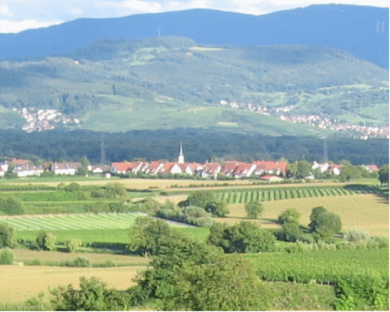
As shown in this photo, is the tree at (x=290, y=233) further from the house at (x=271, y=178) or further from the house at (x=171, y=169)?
the house at (x=171, y=169)

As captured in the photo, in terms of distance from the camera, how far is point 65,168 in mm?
54562

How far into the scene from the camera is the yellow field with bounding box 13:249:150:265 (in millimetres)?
22344

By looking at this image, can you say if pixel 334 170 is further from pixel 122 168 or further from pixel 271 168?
pixel 122 168

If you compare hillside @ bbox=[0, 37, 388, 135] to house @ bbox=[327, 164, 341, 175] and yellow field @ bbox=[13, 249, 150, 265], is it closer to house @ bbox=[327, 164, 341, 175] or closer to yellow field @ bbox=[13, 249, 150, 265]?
house @ bbox=[327, 164, 341, 175]

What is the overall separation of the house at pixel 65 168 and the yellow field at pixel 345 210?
18510mm

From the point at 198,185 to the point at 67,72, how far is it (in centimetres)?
9144

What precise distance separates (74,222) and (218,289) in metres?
18.2

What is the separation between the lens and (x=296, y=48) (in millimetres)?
161875

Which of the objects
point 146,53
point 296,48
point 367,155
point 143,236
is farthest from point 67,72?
point 143,236

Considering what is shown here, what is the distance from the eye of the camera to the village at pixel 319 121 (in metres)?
91.6

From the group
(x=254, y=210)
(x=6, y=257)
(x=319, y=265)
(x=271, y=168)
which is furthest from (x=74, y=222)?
(x=271, y=168)

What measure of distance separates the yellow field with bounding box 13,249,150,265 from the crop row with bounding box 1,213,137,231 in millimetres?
4744

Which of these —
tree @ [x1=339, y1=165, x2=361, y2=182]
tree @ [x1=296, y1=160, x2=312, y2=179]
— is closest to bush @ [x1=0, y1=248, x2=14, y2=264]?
tree @ [x1=339, y1=165, x2=361, y2=182]

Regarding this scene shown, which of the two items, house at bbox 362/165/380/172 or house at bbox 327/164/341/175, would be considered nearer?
house at bbox 327/164/341/175
